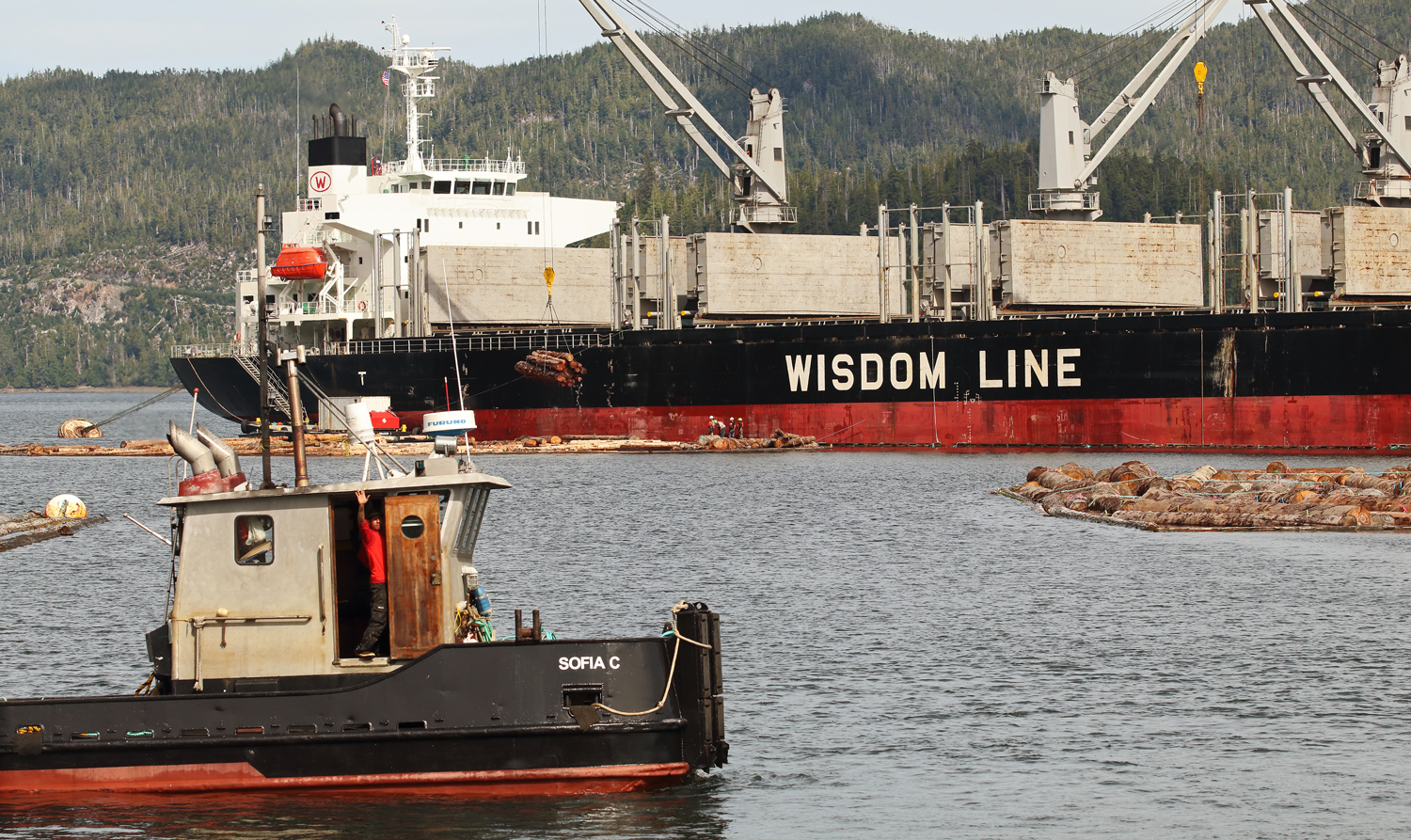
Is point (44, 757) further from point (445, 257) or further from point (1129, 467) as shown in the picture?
point (445, 257)

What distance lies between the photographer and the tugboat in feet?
42.2

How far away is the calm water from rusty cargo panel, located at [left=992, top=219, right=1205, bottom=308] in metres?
14.7

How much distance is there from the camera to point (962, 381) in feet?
167

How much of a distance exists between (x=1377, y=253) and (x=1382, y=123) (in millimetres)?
8218

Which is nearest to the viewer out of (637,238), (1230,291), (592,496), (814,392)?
(592,496)

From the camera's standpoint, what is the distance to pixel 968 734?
53.1 feet

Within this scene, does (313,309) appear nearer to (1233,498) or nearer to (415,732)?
(1233,498)

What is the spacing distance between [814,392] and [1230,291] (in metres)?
98.4

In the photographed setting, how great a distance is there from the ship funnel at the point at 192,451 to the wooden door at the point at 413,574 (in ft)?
5.70

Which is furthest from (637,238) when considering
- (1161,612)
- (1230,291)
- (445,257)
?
(1230,291)

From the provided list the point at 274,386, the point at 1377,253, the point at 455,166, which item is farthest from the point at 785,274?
→ the point at 1377,253

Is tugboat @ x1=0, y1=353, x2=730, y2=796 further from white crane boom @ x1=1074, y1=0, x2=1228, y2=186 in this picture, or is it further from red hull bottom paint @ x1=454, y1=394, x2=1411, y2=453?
white crane boom @ x1=1074, y1=0, x2=1228, y2=186

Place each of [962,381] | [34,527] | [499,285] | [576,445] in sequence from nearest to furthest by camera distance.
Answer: [34,527]
[962,381]
[576,445]
[499,285]

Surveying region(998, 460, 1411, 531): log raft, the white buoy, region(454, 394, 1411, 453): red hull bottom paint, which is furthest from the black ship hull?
the white buoy
